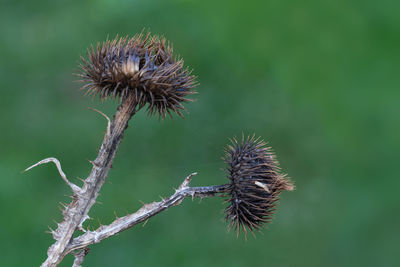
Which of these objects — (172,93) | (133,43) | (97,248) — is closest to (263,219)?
(172,93)

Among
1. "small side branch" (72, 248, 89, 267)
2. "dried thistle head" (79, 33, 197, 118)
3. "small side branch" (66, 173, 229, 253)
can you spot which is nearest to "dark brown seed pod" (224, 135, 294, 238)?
"small side branch" (66, 173, 229, 253)

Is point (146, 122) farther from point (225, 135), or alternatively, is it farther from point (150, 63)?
point (150, 63)

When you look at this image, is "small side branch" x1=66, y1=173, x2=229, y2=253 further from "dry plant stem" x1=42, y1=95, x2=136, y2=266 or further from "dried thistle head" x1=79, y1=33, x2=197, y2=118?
"dried thistle head" x1=79, y1=33, x2=197, y2=118

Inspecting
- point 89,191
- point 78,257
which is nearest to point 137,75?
point 89,191

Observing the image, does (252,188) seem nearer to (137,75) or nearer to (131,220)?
(131,220)

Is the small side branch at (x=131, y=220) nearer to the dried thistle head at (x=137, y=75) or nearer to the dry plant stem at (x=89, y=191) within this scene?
the dry plant stem at (x=89, y=191)

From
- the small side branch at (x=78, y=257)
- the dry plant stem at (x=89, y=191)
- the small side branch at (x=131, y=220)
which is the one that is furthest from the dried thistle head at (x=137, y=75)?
the small side branch at (x=78, y=257)
